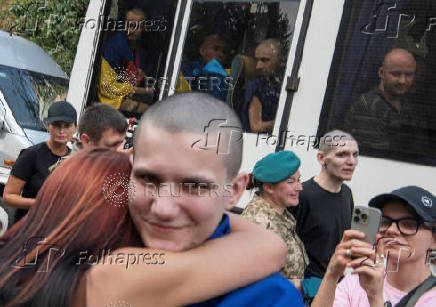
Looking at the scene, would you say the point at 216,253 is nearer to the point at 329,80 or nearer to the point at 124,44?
the point at 329,80

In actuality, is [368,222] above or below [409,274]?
above

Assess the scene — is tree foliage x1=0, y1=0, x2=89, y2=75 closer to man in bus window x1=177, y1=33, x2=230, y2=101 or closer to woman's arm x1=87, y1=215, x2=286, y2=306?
man in bus window x1=177, y1=33, x2=230, y2=101

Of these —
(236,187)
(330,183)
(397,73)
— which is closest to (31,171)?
(330,183)

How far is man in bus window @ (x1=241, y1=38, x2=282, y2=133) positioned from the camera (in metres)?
5.04

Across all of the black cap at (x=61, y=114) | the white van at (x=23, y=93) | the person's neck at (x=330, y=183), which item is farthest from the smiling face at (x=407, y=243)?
the white van at (x=23, y=93)

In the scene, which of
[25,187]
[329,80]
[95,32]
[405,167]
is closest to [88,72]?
[95,32]

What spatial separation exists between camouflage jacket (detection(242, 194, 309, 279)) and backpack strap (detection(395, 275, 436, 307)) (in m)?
1.13

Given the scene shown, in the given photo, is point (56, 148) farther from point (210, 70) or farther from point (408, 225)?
point (408, 225)

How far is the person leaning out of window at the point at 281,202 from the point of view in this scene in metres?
3.69

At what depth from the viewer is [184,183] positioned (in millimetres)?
1402

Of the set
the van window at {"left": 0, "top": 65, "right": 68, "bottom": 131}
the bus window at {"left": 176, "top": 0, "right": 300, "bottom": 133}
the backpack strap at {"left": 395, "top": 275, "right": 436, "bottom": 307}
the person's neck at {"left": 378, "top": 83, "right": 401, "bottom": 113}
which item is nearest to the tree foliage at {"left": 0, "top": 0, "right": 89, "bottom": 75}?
the van window at {"left": 0, "top": 65, "right": 68, "bottom": 131}

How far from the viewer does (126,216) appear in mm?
1472

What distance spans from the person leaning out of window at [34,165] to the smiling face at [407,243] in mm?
2455

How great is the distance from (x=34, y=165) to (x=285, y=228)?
1.81 m
